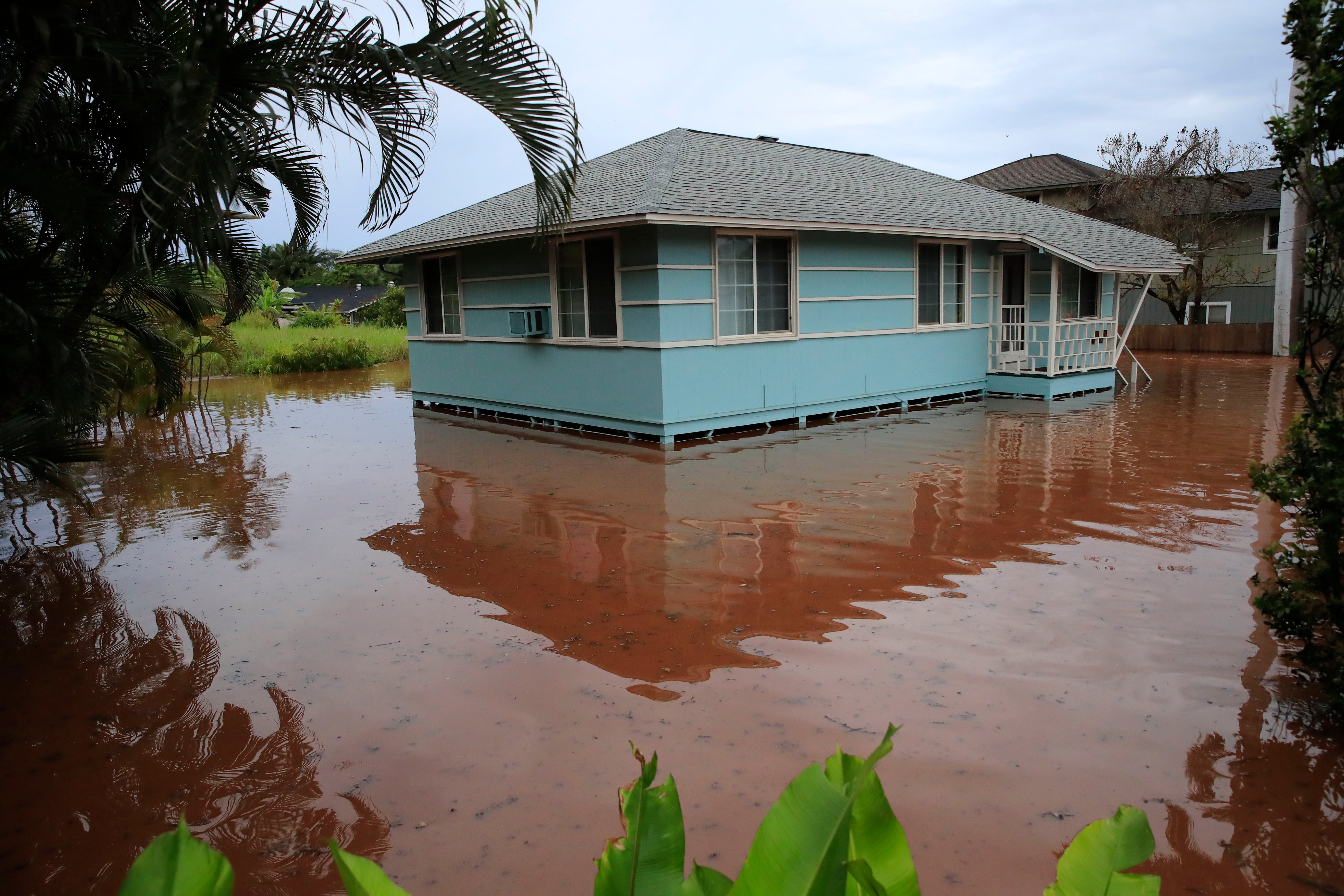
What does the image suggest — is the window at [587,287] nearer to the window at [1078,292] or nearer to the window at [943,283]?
the window at [943,283]

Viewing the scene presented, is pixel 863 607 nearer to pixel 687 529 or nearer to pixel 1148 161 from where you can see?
pixel 687 529

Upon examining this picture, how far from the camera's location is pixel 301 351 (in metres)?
26.0

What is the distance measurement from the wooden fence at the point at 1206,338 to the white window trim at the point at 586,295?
1975 cm

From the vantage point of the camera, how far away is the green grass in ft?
82.8

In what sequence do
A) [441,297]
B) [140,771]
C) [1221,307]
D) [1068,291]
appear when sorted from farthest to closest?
[1221,307], [1068,291], [441,297], [140,771]

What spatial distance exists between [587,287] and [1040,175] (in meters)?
26.9

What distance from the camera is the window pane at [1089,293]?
59.0ft

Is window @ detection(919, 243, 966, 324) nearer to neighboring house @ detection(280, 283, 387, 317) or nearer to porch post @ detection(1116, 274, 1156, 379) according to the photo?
porch post @ detection(1116, 274, 1156, 379)

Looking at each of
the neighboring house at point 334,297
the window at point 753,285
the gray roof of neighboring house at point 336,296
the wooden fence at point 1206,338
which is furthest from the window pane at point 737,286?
→ the gray roof of neighboring house at point 336,296

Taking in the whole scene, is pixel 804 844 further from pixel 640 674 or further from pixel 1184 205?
pixel 1184 205

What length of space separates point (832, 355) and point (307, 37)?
9.54m

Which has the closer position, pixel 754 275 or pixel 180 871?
pixel 180 871

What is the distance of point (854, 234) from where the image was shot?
13664 mm

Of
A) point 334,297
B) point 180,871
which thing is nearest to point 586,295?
point 180,871
